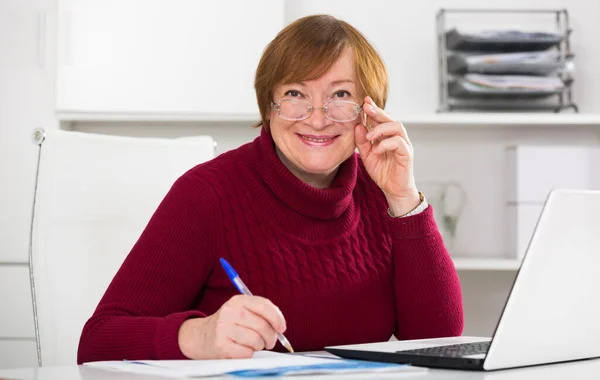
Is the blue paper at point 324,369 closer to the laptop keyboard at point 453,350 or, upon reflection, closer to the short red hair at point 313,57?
the laptop keyboard at point 453,350

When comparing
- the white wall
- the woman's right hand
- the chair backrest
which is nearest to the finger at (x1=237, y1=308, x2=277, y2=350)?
the woman's right hand

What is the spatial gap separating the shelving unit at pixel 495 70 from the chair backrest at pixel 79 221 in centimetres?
121

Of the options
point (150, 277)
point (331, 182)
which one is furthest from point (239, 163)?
point (150, 277)

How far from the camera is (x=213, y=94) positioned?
2609 millimetres

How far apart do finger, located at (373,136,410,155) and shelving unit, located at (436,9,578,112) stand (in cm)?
118

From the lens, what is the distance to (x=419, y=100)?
2.88m

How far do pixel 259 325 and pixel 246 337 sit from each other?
24mm

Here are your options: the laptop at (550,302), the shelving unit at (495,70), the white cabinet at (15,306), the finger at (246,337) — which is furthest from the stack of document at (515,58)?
the finger at (246,337)

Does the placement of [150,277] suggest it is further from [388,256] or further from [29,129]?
[29,129]

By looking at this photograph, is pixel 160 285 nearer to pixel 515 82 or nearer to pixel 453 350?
pixel 453 350

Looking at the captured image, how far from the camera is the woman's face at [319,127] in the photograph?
1585mm

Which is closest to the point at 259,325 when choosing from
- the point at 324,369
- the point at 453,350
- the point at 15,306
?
the point at 324,369

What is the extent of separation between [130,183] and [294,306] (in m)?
0.52

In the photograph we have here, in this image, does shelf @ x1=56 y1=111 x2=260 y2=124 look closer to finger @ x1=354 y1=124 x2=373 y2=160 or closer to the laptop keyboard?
finger @ x1=354 y1=124 x2=373 y2=160
